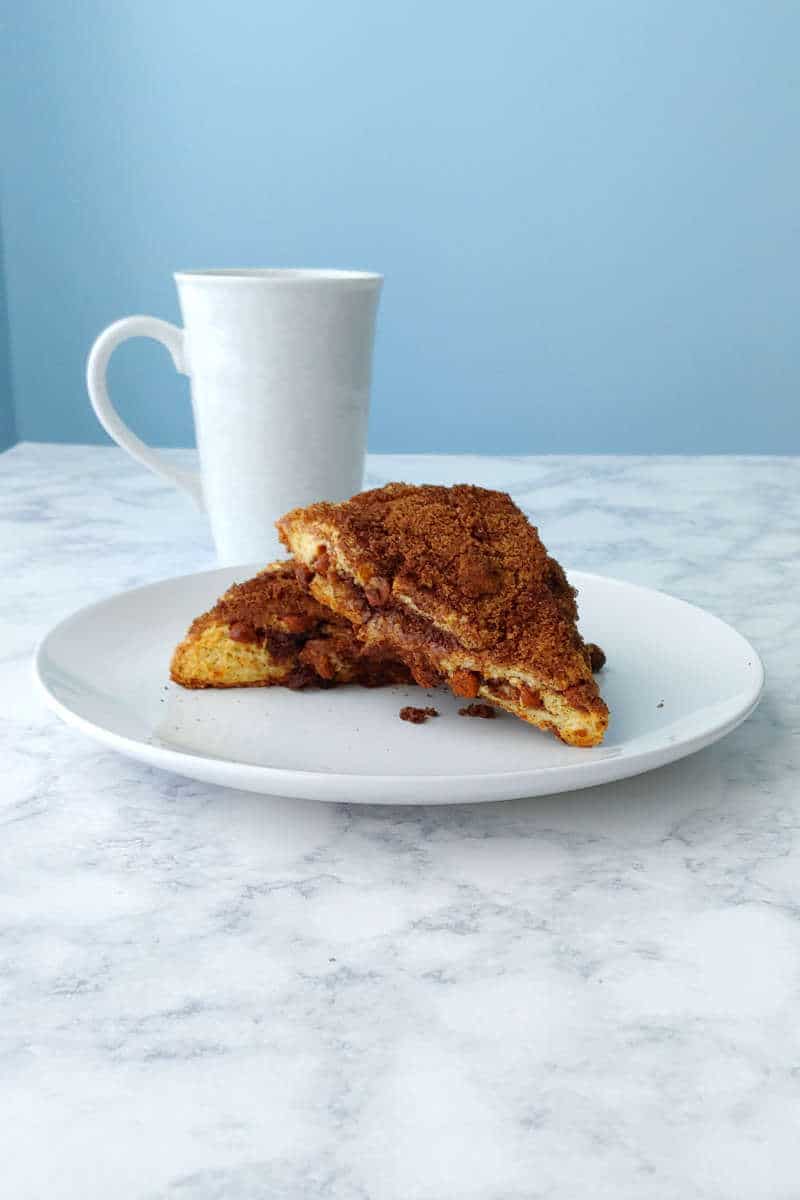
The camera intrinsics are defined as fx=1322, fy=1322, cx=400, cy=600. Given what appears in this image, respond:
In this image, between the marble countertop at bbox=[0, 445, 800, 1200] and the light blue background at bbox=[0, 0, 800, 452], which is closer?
the marble countertop at bbox=[0, 445, 800, 1200]

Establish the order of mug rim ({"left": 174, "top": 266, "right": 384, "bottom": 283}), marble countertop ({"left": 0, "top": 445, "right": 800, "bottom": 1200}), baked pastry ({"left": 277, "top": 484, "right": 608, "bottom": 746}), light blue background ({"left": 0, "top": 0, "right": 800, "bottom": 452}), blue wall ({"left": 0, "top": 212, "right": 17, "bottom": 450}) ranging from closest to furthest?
marble countertop ({"left": 0, "top": 445, "right": 800, "bottom": 1200}) → baked pastry ({"left": 277, "top": 484, "right": 608, "bottom": 746}) → mug rim ({"left": 174, "top": 266, "right": 384, "bottom": 283}) → light blue background ({"left": 0, "top": 0, "right": 800, "bottom": 452}) → blue wall ({"left": 0, "top": 212, "right": 17, "bottom": 450})

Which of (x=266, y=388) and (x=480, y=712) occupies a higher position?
(x=266, y=388)

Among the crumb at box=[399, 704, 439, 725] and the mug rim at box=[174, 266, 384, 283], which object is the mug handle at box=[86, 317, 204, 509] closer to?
the mug rim at box=[174, 266, 384, 283]

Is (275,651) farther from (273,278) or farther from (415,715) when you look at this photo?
(273,278)

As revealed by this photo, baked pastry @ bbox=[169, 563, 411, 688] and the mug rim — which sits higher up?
the mug rim

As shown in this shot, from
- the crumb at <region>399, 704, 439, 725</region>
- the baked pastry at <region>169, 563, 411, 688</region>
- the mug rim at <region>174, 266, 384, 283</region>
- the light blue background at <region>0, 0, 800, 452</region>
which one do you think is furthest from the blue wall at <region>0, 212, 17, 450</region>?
the crumb at <region>399, 704, 439, 725</region>

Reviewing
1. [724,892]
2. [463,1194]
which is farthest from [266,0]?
[463,1194]

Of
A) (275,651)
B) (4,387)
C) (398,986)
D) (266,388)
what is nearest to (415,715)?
(275,651)

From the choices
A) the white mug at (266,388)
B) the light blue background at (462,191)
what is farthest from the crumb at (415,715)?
the light blue background at (462,191)
